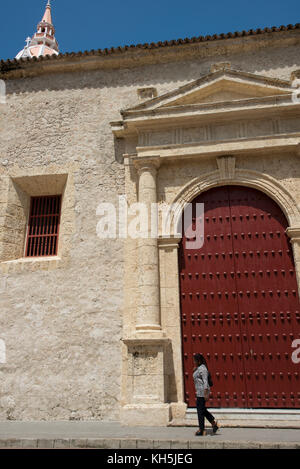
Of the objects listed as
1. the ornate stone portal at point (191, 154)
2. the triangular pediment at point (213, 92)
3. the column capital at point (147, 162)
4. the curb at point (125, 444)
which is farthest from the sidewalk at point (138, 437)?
the triangular pediment at point (213, 92)

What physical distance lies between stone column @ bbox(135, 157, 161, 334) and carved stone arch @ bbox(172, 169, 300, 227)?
54cm

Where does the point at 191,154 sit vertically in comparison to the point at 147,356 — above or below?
above

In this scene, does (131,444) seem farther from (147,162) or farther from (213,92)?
(213,92)

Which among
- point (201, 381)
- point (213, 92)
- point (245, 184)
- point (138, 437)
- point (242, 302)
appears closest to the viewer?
point (138, 437)

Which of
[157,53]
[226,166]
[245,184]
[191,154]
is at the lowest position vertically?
[245,184]

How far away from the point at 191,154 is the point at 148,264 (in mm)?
2279

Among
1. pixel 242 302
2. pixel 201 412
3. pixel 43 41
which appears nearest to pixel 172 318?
pixel 242 302

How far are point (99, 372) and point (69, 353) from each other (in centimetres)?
64

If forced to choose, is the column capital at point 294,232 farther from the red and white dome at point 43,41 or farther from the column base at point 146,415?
the red and white dome at point 43,41

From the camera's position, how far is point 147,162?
7.24 meters

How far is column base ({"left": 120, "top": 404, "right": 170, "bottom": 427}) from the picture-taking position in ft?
18.2

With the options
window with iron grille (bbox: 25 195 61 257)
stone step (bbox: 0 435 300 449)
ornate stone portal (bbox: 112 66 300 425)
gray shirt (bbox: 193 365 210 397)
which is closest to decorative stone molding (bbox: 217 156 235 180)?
ornate stone portal (bbox: 112 66 300 425)

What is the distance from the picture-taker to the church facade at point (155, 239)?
20.4ft
